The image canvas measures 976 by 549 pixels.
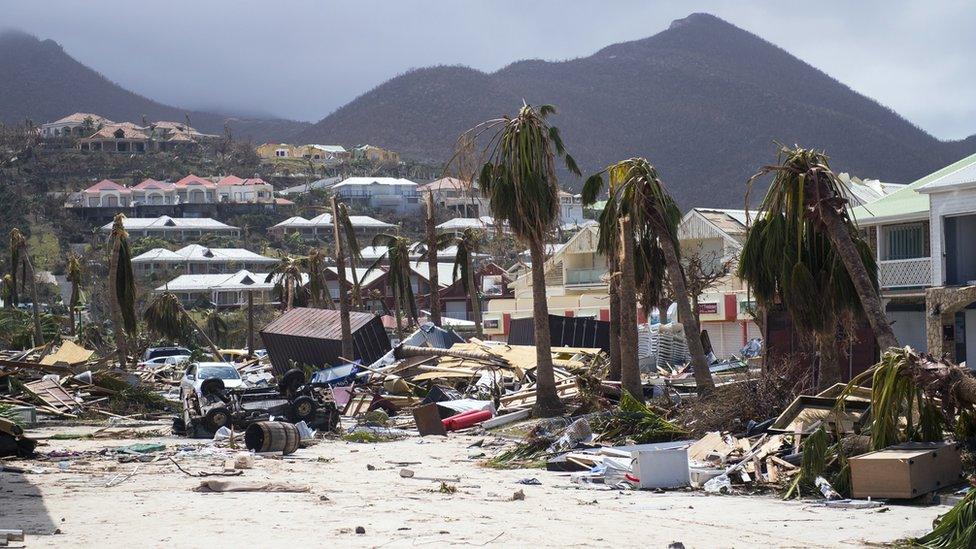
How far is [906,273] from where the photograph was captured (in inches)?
1503

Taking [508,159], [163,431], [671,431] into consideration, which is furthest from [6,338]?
[671,431]

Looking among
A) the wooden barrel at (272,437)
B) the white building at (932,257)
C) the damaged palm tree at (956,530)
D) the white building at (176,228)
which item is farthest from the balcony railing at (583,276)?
the white building at (176,228)

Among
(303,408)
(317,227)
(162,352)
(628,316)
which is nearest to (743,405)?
(628,316)

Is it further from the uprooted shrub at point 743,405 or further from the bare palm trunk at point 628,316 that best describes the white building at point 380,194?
the uprooted shrub at point 743,405

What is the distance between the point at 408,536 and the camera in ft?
40.9

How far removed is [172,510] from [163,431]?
45.0ft

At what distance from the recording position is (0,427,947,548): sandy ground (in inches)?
488

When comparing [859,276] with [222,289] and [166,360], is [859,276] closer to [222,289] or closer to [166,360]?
[166,360]

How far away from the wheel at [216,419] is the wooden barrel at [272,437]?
136 inches

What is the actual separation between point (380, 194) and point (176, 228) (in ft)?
137

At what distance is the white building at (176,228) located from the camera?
149250 mm

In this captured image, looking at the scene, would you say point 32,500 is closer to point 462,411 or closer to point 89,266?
point 462,411

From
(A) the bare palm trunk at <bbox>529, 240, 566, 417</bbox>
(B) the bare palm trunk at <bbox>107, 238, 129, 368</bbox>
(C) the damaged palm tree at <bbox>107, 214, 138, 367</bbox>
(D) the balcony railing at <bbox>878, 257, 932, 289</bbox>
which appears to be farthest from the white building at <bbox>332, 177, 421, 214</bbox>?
(A) the bare palm trunk at <bbox>529, 240, 566, 417</bbox>

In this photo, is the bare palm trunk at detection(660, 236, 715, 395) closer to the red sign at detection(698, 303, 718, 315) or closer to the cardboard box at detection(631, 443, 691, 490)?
the cardboard box at detection(631, 443, 691, 490)
